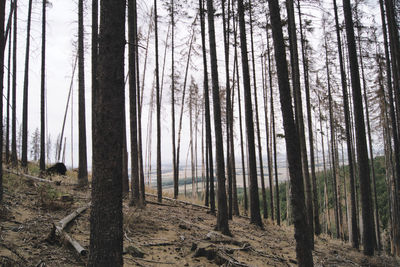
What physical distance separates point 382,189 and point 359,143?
99.3ft

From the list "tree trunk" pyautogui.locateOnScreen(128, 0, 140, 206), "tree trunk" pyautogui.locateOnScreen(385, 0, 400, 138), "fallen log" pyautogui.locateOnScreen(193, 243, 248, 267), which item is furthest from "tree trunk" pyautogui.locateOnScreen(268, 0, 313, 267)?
"tree trunk" pyautogui.locateOnScreen(385, 0, 400, 138)

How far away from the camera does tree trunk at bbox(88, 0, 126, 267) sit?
221 centimetres

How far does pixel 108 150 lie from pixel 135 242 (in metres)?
2.45

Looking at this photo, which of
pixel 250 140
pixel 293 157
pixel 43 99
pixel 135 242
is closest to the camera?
pixel 293 157

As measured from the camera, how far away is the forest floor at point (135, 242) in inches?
112

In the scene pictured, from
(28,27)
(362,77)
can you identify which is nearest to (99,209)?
(28,27)

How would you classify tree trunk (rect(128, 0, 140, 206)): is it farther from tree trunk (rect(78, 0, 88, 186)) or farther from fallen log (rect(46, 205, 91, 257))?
fallen log (rect(46, 205, 91, 257))

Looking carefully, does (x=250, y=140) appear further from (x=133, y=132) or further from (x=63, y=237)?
(x=63, y=237)

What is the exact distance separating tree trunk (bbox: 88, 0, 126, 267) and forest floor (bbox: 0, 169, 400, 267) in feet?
2.90

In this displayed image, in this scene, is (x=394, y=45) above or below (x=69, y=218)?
above

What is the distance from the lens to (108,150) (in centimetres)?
224

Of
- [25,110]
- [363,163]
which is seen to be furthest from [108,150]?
[25,110]

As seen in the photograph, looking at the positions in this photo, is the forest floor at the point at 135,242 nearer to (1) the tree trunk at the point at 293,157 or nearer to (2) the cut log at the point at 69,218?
(2) the cut log at the point at 69,218

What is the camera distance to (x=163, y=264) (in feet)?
11.6
